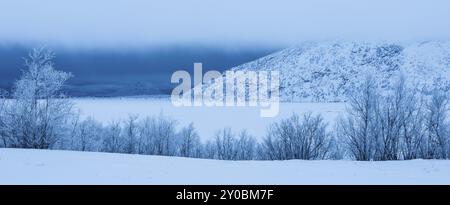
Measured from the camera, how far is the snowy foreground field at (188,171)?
19.9 m

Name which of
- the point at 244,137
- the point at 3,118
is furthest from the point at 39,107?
the point at 244,137

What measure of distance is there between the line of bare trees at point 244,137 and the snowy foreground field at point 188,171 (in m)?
12.5

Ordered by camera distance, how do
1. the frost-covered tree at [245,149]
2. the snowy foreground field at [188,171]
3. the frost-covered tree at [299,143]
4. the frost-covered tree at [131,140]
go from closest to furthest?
1. the snowy foreground field at [188,171]
2. the frost-covered tree at [299,143]
3. the frost-covered tree at [245,149]
4. the frost-covered tree at [131,140]

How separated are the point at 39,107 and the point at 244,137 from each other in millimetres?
25955

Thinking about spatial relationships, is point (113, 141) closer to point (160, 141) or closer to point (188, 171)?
point (160, 141)

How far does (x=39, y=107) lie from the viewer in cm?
4244

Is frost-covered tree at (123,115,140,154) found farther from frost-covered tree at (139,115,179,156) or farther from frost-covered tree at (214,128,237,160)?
frost-covered tree at (214,128,237,160)

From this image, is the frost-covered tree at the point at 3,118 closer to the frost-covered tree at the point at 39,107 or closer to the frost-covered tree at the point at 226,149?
the frost-covered tree at the point at 39,107

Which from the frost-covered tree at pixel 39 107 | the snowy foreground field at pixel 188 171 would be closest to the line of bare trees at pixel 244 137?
the frost-covered tree at pixel 39 107

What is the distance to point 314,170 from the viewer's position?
24.0 meters
